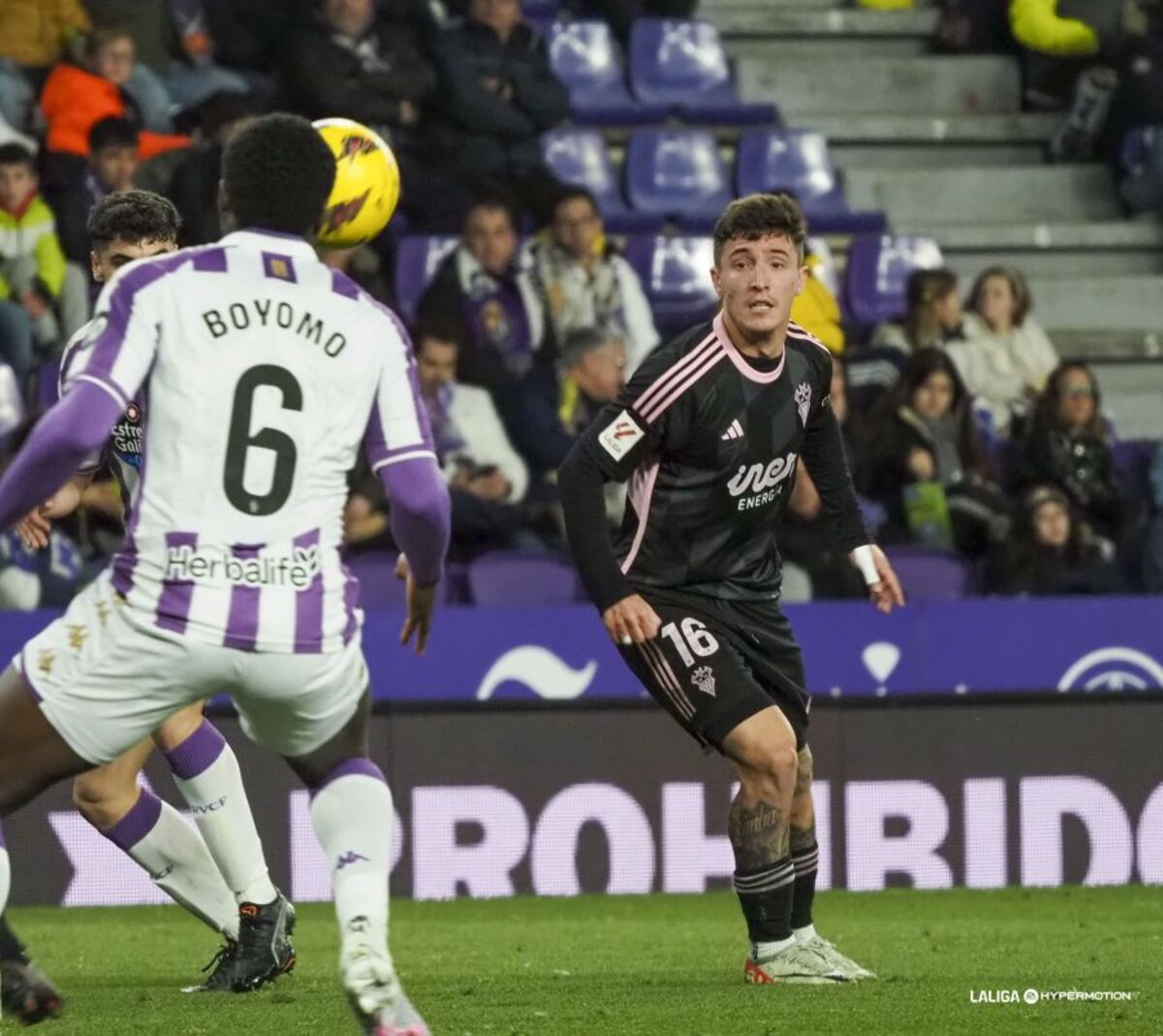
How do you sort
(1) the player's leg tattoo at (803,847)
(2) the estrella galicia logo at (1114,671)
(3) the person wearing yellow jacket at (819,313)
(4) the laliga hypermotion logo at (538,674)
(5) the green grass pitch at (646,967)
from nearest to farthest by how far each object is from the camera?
1. (5) the green grass pitch at (646,967)
2. (1) the player's leg tattoo at (803,847)
3. (4) the laliga hypermotion logo at (538,674)
4. (2) the estrella galicia logo at (1114,671)
5. (3) the person wearing yellow jacket at (819,313)

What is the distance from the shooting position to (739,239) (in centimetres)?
676

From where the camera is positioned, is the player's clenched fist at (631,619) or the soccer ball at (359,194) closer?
the soccer ball at (359,194)

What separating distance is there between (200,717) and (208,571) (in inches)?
78.5

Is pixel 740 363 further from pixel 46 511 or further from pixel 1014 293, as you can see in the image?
pixel 1014 293

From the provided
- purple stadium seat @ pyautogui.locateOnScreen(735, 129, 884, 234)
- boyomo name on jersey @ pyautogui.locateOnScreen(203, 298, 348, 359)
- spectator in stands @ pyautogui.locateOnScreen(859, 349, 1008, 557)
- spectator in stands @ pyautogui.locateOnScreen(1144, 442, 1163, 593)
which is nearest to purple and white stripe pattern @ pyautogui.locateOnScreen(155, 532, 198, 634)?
boyomo name on jersey @ pyautogui.locateOnScreen(203, 298, 348, 359)

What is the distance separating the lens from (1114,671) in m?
11.2

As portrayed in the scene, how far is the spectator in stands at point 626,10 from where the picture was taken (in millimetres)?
15719

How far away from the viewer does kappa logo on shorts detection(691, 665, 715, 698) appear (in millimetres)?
6688

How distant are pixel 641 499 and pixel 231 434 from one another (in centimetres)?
224

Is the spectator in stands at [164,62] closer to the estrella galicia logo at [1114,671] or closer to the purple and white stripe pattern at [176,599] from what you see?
the estrella galicia logo at [1114,671]

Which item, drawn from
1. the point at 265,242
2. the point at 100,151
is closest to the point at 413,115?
the point at 100,151

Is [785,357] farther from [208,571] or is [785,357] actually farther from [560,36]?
[560,36]

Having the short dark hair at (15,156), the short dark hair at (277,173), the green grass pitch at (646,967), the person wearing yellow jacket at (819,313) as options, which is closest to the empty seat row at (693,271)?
the person wearing yellow jacket at (819,313)

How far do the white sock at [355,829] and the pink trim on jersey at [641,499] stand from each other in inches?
75.2
